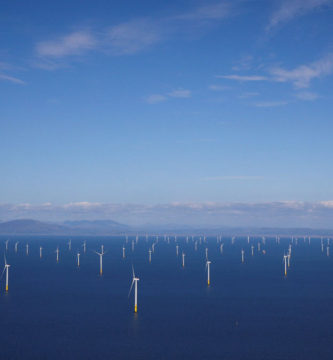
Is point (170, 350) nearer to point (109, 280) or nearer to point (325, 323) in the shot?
point (325, 323)

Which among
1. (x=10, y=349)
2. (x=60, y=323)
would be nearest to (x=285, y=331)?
(x=60, y=323)

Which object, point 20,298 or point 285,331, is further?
point 20,298

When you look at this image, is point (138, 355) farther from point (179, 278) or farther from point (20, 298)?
point (179, 278)

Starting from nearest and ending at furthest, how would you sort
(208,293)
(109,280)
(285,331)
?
(285,331), (208,293), (109,280)

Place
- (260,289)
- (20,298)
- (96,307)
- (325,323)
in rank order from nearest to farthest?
(325,323), (96,307), (20,298), (260,289)

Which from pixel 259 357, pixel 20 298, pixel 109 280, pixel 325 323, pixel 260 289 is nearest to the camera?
pixel 259 357

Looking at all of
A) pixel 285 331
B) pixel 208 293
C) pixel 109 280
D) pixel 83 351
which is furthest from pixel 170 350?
pixel 109 280

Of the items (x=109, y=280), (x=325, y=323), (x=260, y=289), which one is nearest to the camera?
(x=325, y=323)

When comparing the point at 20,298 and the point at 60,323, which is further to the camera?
the point at 20,298
